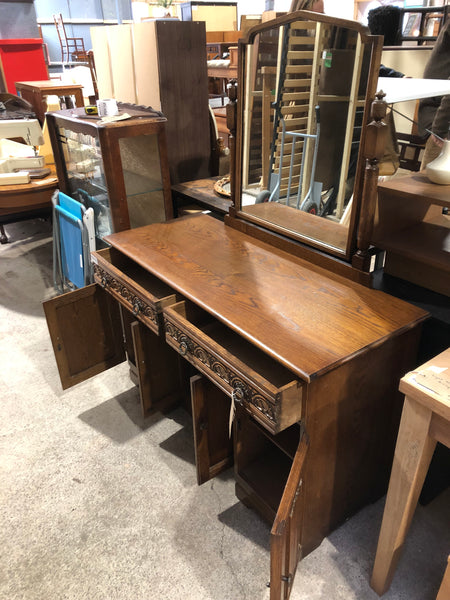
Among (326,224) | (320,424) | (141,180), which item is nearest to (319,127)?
(326,224)

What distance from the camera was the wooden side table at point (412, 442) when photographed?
97 cm

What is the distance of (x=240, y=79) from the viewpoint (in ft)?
5.24

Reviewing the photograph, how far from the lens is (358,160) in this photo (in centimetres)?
128

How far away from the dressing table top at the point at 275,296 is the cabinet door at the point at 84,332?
31cm

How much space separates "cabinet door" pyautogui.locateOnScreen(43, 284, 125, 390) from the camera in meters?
1.83

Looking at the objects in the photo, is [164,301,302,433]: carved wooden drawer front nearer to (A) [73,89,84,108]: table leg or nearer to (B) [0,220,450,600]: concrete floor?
(B) [0,220,450,600]: concrete floor

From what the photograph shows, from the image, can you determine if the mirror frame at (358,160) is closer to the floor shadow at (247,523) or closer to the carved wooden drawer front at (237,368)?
the carved wooden drawer front at (237,368)

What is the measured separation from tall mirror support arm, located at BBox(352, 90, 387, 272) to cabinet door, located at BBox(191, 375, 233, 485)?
1.93ft

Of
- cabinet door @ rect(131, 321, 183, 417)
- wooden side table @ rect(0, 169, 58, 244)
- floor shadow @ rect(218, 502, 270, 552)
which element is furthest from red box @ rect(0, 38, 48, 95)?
floor shadow @ rect(218, 502, 270, 552)

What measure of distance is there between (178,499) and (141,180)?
1498 mm

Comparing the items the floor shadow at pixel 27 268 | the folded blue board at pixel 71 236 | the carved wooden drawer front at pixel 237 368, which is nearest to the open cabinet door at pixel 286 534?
the carved wooden drawer front at pixel 237 368

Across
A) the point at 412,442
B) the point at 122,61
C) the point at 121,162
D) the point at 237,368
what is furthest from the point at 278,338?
the point at 122,61

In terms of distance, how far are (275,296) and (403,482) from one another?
58cm

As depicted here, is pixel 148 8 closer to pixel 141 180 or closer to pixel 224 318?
pixel 141 180
